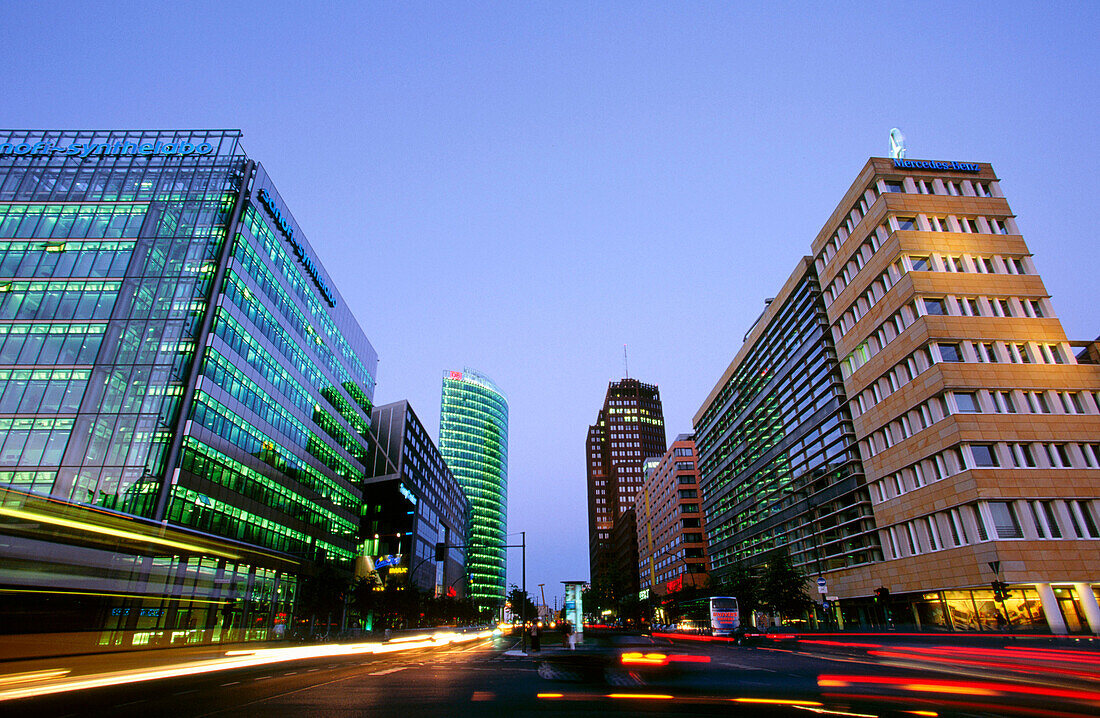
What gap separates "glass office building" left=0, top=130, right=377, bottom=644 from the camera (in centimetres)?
4081

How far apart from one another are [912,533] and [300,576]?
59.2 m

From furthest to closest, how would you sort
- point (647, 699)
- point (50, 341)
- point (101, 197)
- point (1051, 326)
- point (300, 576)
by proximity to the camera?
point (300, 576) < point (101, 197) < point (1051, 326) < point (50, 341) < point (647, 699)

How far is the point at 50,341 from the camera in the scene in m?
45.2

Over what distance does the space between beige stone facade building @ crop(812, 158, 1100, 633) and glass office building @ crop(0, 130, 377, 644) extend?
2072 inches

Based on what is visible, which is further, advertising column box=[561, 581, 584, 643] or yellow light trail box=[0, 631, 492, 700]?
advertising column box=[561, 581, 584, 643]

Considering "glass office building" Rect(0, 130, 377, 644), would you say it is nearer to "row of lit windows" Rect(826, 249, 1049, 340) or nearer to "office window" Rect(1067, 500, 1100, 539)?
"row of lit windows" Rect(826, 249, 1049, 340)

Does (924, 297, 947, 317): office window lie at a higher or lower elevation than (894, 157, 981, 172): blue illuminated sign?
lower

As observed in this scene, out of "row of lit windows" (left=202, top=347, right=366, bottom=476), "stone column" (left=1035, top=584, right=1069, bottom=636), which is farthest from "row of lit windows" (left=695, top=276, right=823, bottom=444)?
"row of lit windows" (left=202, top=347, right=366, bottom=476)

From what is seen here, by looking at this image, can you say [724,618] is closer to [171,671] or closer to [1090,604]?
[1090,604]

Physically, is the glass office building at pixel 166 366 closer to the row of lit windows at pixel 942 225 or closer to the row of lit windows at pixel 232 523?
the row of lit windows at pixel 232 523

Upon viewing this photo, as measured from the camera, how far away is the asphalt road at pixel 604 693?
10.6 metres

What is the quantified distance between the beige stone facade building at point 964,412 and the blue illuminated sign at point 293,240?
193ft

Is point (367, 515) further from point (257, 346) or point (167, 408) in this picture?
point (167, 408)

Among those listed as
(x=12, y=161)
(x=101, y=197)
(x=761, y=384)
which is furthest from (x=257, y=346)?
(x=761, y=384)
